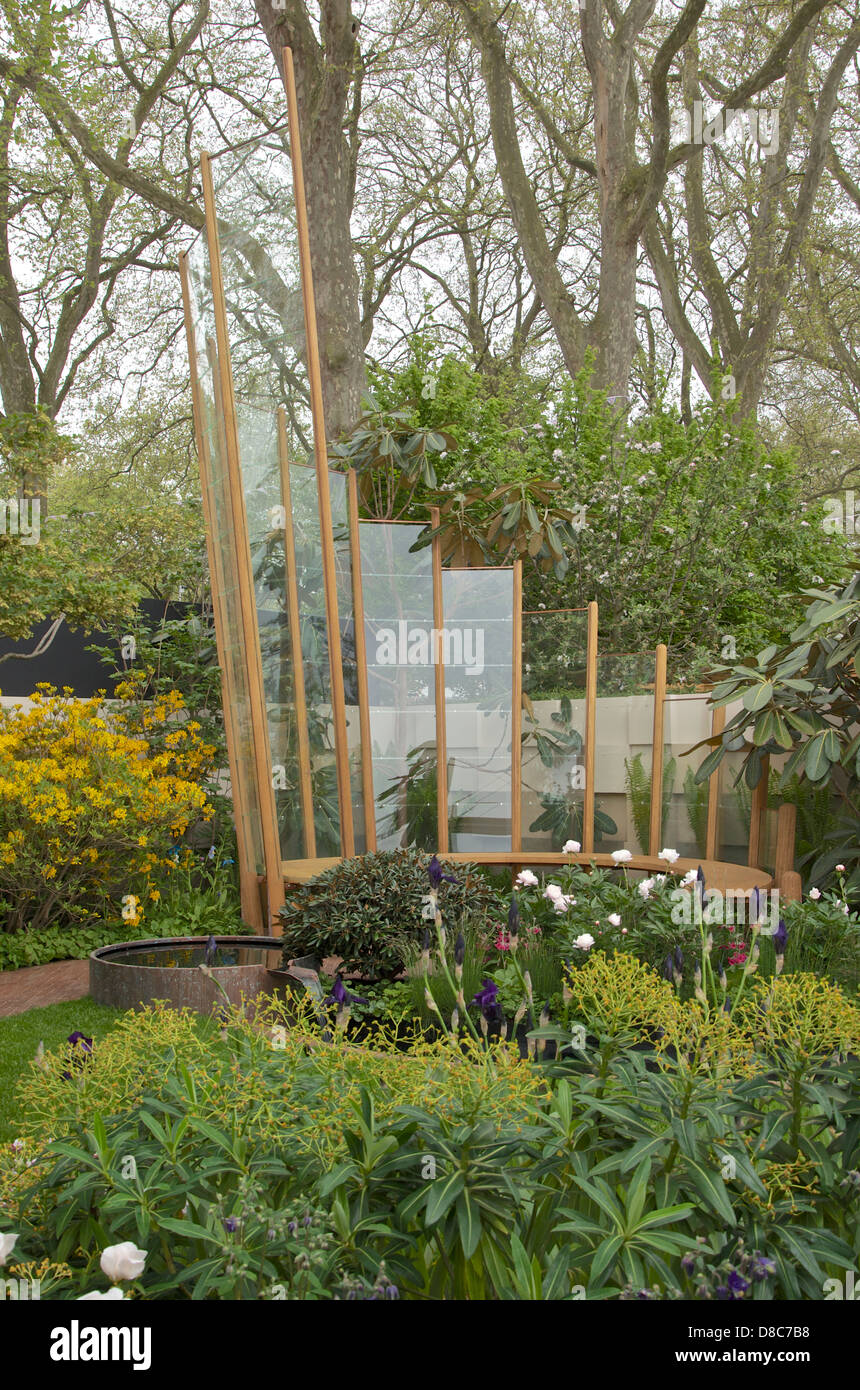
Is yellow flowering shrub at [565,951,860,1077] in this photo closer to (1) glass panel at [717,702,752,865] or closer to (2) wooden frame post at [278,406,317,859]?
(2) wooden frame post at [278,406,317,859]

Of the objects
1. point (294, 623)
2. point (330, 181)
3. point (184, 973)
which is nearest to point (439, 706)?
point (294, 623)

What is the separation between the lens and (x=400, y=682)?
5758 millimetres

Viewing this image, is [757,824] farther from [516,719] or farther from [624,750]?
[516,719]

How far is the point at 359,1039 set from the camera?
12.1 feet

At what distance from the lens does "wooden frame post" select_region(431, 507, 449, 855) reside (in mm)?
5785

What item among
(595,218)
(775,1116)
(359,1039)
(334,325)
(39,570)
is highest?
(595,218)

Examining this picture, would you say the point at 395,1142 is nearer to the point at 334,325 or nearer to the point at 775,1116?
the point at 775,1116

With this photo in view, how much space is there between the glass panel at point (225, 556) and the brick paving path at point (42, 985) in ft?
3.45

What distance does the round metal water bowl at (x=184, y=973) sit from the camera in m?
4.08

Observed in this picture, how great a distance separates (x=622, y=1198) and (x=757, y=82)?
12260 millimetres

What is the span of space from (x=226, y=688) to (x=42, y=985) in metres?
1.79

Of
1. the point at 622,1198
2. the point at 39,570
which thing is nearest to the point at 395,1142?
the point at 622,1198

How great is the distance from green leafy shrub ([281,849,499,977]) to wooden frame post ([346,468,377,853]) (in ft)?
2.86

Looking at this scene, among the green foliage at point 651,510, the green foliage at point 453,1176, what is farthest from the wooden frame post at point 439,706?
the green foliage at point 453,1176
